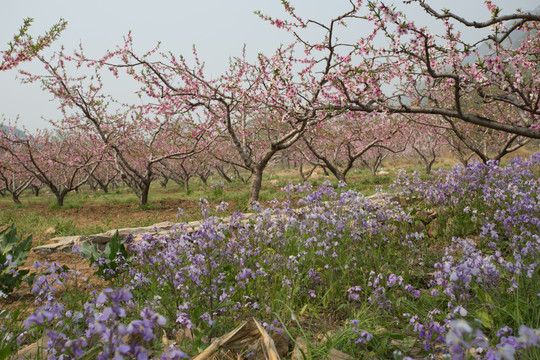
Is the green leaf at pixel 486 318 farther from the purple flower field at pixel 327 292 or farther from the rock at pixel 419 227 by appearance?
the rock at pixel 419 227

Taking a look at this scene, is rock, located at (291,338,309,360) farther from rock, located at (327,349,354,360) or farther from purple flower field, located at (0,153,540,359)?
rock, located at (327,349,354,360)

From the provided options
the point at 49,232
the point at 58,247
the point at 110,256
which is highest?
the point at 110,256

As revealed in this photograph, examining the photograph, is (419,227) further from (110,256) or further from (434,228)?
(110,256)

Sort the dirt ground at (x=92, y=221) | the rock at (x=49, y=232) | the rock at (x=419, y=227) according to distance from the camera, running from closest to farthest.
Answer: the dirt ground at (x=92, y=221) → the rock at (x=419, y=227) → the rock at (x=49, y=232)

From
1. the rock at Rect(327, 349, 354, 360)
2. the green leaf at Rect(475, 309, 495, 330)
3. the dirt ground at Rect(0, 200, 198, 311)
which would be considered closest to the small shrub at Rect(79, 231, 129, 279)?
the dirt ground at Rect(0, 200, 198, 311)

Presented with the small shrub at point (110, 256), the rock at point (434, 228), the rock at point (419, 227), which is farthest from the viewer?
the rock at point (419, 227)

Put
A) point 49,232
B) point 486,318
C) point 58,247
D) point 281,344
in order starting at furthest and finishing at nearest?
point 49,232
point 58,247
point 486,318
point 281,344

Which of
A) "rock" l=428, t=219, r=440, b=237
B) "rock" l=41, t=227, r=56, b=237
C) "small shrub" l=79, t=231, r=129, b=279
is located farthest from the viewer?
"rock" l=41, t=227, r=56, b=237

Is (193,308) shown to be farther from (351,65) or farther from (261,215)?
(351,65)

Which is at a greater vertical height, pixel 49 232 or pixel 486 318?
pixel 486 318

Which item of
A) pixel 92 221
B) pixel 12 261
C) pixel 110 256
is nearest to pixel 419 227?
pixel 110 256

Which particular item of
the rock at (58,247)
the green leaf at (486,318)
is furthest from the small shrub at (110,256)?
the green leaf at (486,318)

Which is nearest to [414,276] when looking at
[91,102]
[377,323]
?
[377,323]

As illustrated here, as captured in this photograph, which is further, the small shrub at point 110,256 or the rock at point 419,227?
the rock at point 419,227
